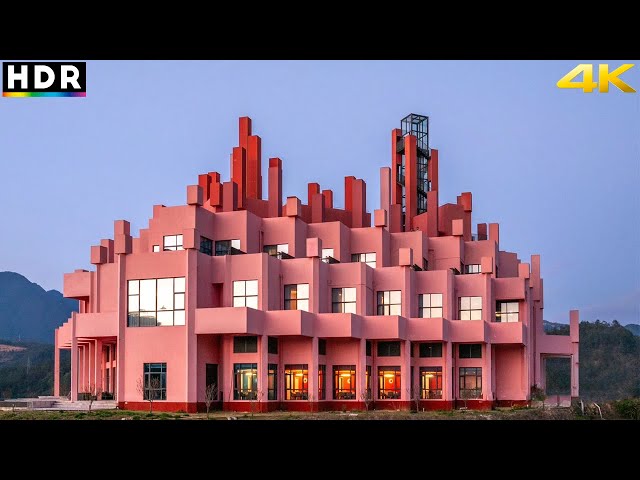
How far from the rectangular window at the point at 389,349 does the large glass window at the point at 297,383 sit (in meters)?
6.25

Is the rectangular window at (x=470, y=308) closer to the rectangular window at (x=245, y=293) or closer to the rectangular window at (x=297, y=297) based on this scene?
the rectangular window at (x=297, y=297)

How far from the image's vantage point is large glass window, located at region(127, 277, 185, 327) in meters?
48.7

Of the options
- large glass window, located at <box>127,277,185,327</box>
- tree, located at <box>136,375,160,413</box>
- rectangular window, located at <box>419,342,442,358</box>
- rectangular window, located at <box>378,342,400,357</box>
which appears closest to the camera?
tree, located at <box>136,375,160,413</box>

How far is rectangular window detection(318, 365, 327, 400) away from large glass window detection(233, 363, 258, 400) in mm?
4833

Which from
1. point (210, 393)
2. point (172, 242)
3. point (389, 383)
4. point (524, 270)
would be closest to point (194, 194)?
point (172, 242)

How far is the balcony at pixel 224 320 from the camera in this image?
47562 mm

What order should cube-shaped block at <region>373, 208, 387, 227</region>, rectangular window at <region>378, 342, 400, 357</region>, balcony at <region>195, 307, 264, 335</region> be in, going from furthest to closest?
cube-shaped block at <region>373, 208, 387, 227</region>
rectangular window at <region>378, 342, 400, 357</region>
balcony at <region>195, 307, 264, 335</region>

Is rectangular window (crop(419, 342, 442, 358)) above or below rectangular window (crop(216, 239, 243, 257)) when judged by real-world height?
below

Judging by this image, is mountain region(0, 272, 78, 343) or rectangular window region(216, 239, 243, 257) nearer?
rectangular window region(216, 239, 243, 257)

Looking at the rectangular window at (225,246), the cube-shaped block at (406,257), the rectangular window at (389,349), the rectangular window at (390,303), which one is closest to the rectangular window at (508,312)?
the rectangular window at (390,303)

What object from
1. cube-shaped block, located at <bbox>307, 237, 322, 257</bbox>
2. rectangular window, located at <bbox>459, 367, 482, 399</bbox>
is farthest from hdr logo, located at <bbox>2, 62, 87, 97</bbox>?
rectangular window, located at <bbox>459, 367, 482, 399</bbox>

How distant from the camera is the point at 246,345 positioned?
49812 millimetres

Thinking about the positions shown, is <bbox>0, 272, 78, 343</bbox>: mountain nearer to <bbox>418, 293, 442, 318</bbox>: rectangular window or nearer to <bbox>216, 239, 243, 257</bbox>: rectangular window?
<bbox>216, 239, 243, 257</bbox>: rectangular window
